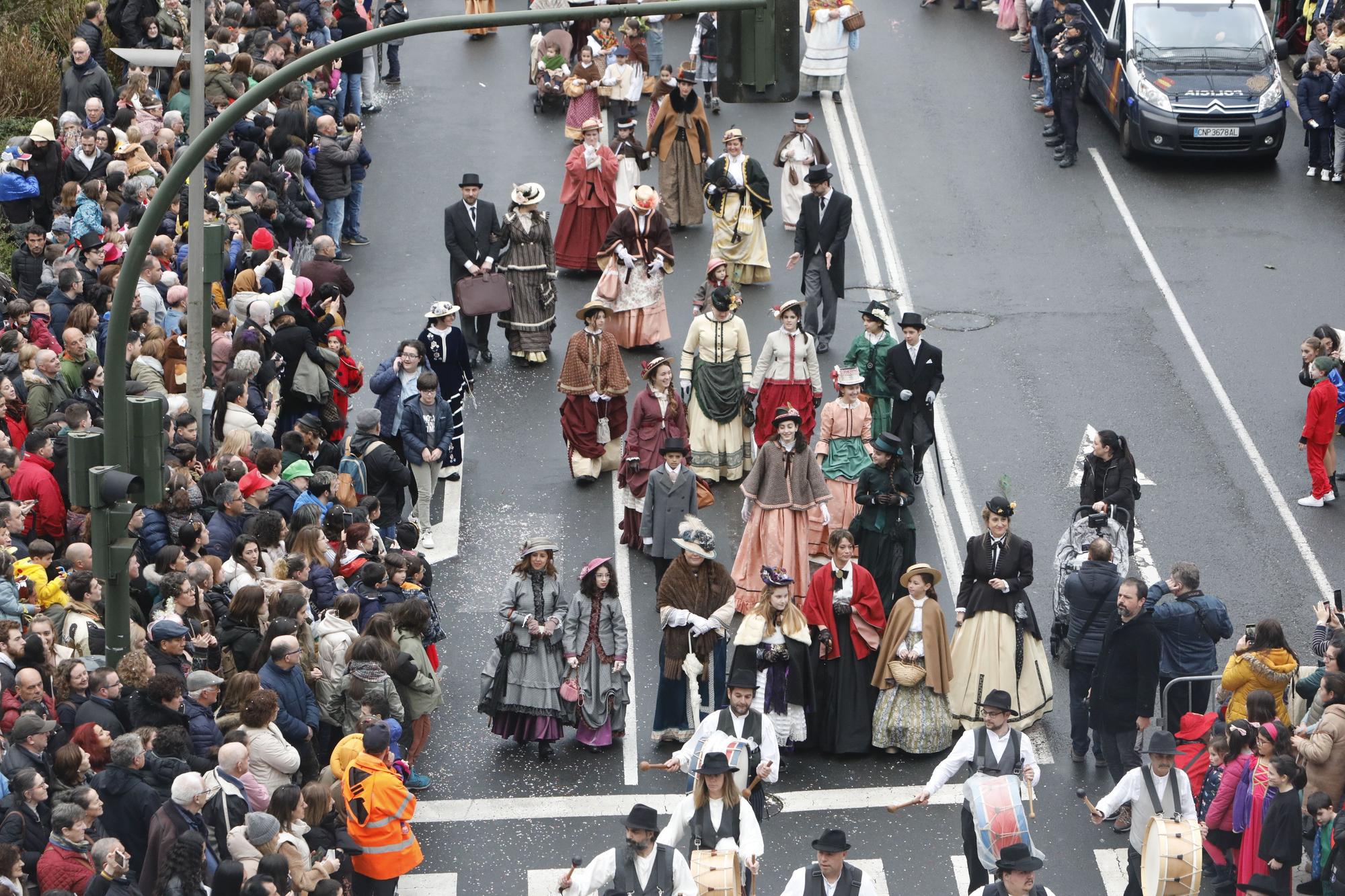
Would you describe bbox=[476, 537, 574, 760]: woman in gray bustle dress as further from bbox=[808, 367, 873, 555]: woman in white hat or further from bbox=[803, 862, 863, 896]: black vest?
bbox=[803, 862, 863, 896]: black vest

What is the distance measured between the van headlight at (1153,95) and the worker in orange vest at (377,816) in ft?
53.1

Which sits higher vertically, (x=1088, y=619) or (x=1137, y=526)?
(x=1088, y=619)

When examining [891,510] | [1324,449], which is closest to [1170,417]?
[1324,449]

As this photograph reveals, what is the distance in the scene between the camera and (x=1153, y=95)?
87.8ft

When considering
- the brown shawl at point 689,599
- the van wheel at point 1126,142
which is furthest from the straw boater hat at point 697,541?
the van wheel at point 1126,142

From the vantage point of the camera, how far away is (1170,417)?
21516 millimetres

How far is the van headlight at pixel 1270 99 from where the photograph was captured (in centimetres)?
2658

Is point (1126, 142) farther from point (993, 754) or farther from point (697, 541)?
point (993, 754)

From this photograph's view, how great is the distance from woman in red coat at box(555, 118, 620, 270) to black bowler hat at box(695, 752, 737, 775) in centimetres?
1141

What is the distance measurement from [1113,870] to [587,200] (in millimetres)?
11309

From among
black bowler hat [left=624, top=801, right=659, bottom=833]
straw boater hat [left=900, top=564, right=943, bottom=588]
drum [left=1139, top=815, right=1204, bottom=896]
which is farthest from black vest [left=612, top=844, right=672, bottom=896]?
straw boater hat [left=900, top=564, right=943, bottom=588]

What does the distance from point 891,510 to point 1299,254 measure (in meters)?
10.1

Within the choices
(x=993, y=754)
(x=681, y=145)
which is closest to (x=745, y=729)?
(x=993, y=754)

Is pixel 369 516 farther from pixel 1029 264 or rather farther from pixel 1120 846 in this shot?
pixel 1029 264
